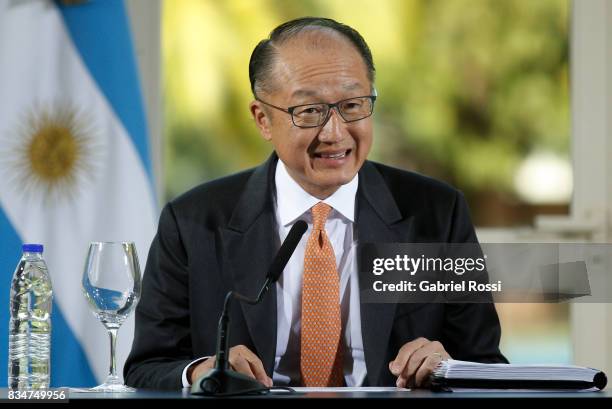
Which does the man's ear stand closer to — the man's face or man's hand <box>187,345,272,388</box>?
the man's face

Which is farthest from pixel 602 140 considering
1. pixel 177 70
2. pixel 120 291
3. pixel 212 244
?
pixel 120 291

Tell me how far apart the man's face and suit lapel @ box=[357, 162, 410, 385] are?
0.29 ft

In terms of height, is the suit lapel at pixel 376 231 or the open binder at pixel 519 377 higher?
the suit lapel at pixel 376 231

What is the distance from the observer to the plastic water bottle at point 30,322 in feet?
6.26

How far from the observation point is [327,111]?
7.58 feet

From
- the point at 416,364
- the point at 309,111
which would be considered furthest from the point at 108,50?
the point at 416,364

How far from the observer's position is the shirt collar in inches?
91.4

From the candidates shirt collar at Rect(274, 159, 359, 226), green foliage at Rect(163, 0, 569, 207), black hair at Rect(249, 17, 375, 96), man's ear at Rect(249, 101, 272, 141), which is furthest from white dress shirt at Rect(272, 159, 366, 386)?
green foliage at Rect(163, 0, 569, 207)

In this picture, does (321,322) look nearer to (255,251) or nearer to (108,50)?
(255,251)

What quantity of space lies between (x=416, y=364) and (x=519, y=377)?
0.24 meters

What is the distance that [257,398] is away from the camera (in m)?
1.43

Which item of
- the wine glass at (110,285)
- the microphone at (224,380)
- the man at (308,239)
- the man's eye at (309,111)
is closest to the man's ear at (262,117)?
the man at (308,239)

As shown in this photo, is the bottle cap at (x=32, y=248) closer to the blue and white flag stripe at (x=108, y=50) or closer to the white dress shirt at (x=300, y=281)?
the white dress shirt at (x=300, y=281)

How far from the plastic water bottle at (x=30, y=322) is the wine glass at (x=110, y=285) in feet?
0.41
